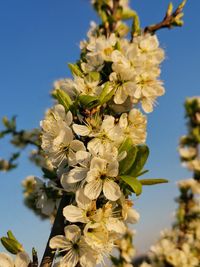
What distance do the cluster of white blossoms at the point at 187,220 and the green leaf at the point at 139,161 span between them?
4.42m

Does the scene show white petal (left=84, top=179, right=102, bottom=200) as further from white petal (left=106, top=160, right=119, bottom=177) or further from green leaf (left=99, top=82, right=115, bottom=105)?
green leaf (left=99, top=82, right=115, bottom=105)

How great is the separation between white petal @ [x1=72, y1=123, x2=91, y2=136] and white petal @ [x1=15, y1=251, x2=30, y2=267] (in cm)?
77

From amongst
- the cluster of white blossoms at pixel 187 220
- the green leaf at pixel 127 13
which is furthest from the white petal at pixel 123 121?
the cluster of white blossoms at pixel 187 220

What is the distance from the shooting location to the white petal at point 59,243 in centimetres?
219

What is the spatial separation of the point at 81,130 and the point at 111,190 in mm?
422

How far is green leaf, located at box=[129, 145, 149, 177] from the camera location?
7.66 ft

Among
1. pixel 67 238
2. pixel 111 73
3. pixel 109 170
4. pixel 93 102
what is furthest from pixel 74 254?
pixel 111 73

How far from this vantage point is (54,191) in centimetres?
298

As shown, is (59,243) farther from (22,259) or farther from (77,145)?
(77,145)

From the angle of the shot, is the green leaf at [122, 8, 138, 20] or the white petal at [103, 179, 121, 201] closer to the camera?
the white petal at [103, 179, 121, 201]

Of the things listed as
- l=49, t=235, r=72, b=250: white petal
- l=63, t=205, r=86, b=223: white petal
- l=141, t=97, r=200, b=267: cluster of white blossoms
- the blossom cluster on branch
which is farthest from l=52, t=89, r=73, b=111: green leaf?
l=141, t=97, r=200, b=267: cluster of white blossoms

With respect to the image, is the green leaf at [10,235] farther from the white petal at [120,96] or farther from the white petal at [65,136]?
the white petal at [120,96]

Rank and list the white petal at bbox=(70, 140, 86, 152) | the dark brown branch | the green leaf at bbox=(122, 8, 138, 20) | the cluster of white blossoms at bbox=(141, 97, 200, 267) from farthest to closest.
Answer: the cluster of white blossoms at bbox=(141, 97, 200, 267) → the green leaf at bbox=(122, 8, 138, 20) → the dark brown branch → the white petal at bbox=(70, 140, 86, 152)

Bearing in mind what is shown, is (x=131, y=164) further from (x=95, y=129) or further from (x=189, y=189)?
(x=189, y=189)
